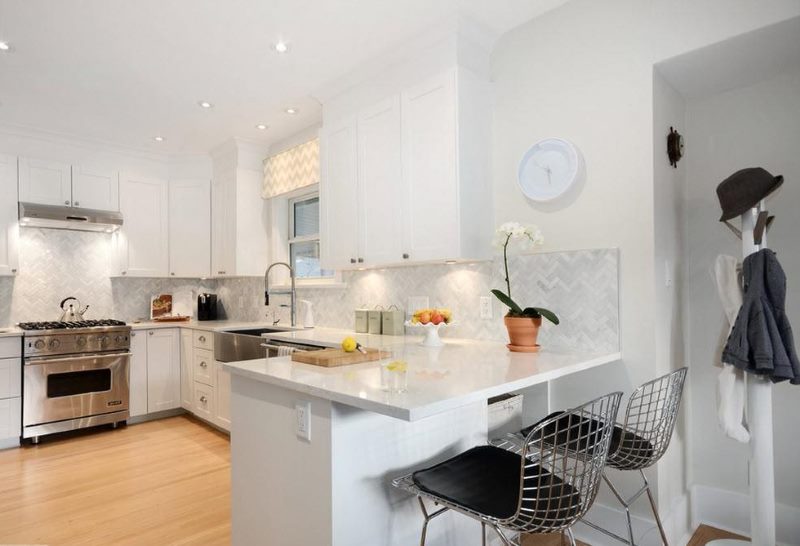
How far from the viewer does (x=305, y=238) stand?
4328 millimetres

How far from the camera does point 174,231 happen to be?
4852 mm

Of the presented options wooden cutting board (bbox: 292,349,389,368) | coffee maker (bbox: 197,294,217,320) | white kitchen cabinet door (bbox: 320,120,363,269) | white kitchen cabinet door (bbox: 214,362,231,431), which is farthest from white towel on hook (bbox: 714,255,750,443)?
coffee maker (bbox: 197,294,217,320)

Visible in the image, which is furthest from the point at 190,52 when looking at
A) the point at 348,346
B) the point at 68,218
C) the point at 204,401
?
the point at 204,401

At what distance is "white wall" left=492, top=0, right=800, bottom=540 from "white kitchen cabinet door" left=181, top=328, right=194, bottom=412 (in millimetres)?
3279

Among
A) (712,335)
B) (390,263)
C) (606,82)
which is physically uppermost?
(606,82)

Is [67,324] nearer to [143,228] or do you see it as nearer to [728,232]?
[143,228]

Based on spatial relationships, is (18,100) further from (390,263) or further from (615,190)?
(615,190)

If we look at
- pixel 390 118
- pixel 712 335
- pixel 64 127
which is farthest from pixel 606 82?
pixel 64 127

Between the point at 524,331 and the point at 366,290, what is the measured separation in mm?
1553

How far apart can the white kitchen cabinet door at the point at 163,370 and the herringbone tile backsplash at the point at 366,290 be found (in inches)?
26.9

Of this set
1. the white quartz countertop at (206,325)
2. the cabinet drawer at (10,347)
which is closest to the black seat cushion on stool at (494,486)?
the white quartz countertop at (206,325)

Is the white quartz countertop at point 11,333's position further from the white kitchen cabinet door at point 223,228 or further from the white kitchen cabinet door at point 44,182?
the white kitchen cabinet door at point 223,228

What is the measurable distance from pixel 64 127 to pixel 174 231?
4.16 ft

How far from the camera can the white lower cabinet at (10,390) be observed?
12.0ft
